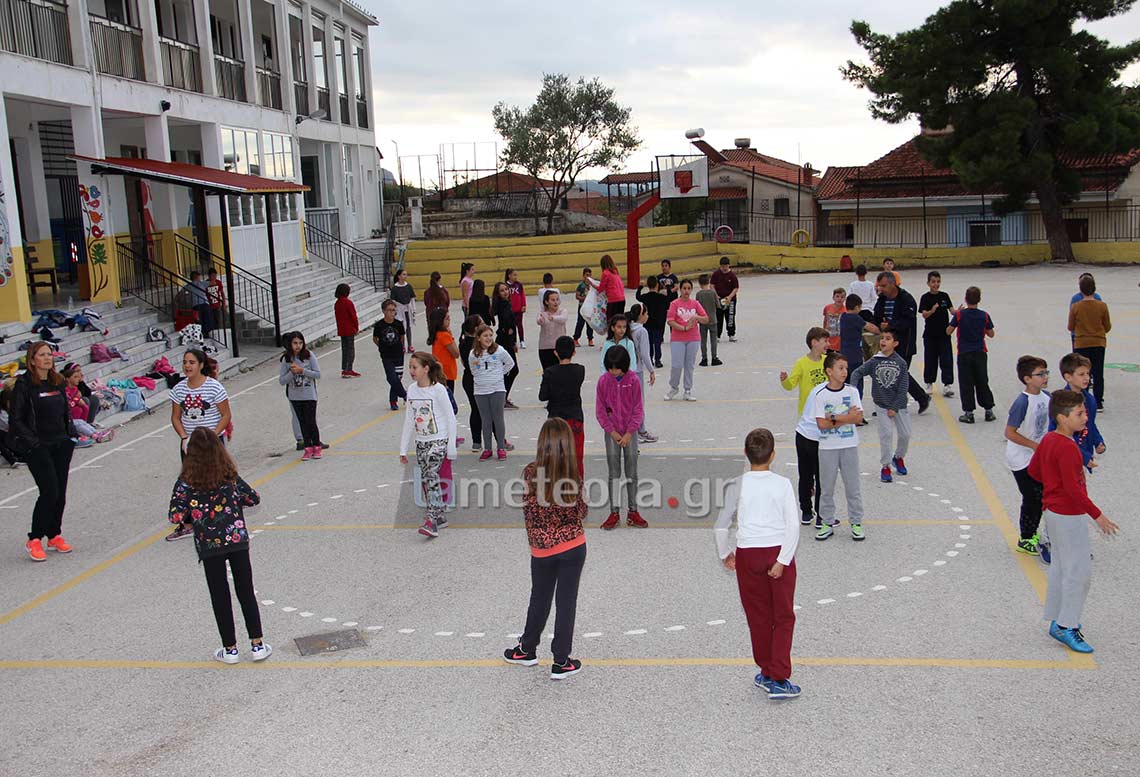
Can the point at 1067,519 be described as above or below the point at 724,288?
below

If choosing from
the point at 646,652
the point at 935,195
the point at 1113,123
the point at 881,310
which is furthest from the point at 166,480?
the point at 935,195

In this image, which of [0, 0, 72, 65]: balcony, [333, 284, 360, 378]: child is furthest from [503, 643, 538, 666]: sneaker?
[0, 0, 72, 65]: balcony

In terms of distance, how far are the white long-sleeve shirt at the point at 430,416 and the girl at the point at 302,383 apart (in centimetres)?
276

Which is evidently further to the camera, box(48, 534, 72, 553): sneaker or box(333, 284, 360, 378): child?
box(333, 284, 360, 378): child

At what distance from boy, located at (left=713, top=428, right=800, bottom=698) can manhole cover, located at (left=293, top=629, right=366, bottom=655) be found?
2527mm

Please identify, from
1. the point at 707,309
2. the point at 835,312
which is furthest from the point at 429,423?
the point at 707,309

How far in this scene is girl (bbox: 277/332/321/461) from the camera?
1125 cm

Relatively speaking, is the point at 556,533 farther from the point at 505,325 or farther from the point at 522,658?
the point at 505,325

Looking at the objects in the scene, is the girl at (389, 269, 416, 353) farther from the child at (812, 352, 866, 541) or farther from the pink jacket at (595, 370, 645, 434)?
the child at (812, 352, 866, 541)

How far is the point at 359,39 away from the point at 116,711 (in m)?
35.9

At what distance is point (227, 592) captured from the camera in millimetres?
6312

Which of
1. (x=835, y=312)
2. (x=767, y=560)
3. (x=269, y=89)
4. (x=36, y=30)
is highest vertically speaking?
(x=269, y=89)

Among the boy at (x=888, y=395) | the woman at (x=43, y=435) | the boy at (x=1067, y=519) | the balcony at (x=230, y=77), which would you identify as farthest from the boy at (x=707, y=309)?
the balcony at (x=230, y=77)

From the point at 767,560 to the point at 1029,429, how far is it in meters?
3.16
